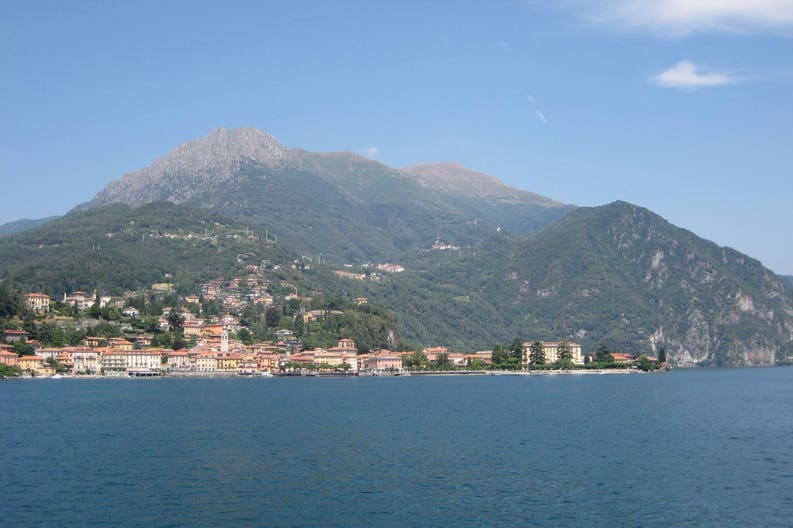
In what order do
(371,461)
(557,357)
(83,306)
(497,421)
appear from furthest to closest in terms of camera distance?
1. (557,357)
2. (83,306)
3. (497,421)
4. (371,461)

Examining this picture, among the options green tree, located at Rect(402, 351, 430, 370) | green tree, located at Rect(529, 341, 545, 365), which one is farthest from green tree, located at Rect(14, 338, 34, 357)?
green tree, located at Rect(529, 341, 545, 365)

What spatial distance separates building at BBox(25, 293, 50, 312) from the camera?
6206 inches

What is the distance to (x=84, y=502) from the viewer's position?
3734cm

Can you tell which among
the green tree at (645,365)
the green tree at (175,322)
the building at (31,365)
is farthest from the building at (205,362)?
the green tree at (645,365)

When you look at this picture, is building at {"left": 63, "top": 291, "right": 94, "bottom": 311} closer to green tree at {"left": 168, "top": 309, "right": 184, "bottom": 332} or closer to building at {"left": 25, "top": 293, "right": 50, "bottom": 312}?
building at {"left": 25, "top": 293, "right": 50, "bottom": 312}

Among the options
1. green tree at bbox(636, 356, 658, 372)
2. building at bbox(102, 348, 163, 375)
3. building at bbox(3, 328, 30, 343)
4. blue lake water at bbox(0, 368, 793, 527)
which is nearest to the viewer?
blue lake water at bbox(0, 368, 793, 527)

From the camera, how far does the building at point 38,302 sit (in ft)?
517

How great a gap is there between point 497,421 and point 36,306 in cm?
11456

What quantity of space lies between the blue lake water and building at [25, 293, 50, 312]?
79.3 meters

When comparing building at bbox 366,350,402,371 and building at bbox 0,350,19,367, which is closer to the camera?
building at bbox 0,350,19,367

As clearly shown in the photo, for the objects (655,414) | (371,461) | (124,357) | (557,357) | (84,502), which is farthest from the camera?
(557,357)

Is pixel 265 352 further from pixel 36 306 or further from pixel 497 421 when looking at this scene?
pixel 497 421

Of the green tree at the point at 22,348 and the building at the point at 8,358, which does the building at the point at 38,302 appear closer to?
the green tree at the point at 22,348

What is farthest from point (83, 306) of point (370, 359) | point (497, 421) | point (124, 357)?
point (497, 421)
